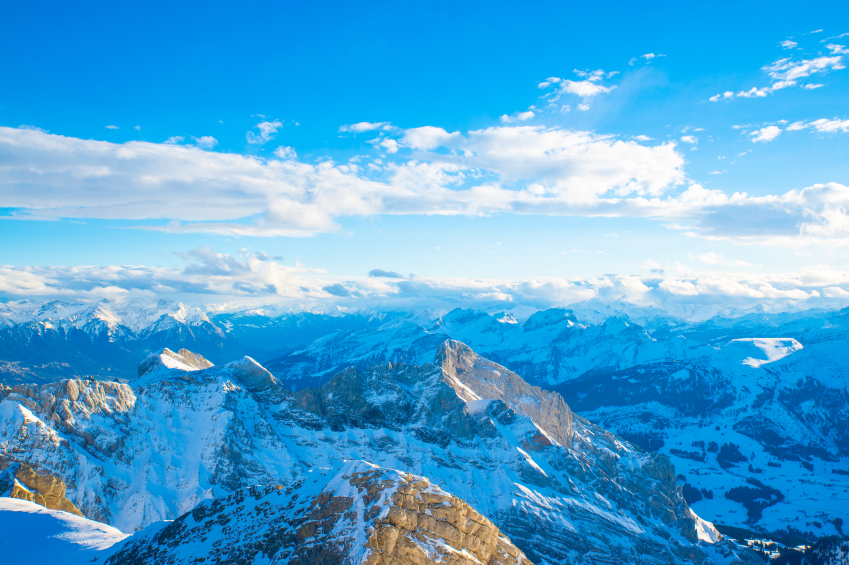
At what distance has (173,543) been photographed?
255 feet

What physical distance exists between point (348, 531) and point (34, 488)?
99209 millimetres

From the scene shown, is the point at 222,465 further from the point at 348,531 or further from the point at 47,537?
the point at 348,531

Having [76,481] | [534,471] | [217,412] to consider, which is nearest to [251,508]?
[76,481]

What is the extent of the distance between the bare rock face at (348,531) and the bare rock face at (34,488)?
4556cm

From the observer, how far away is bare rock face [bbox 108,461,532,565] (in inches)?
2389

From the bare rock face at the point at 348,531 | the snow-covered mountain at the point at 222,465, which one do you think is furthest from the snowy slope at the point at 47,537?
the snow-covered mountain at the point at 222,465

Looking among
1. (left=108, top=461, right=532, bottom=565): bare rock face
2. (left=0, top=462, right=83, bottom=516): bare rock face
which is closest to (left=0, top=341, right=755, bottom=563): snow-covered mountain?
(left=0, top=462, right=83, bottom=516): bare rock face

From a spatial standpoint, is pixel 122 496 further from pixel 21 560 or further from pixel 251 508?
pixel 251 508

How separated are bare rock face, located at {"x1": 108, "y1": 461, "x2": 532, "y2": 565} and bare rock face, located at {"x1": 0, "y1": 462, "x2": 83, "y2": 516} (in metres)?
45.6

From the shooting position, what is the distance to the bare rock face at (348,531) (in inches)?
2389

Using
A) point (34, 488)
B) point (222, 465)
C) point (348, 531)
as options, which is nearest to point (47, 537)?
point (34, 488)

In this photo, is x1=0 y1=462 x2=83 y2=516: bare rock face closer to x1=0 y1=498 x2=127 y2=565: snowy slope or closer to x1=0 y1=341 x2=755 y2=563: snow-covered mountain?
A: x1=0 y1=498 x2=127 y2=565: snowy slope

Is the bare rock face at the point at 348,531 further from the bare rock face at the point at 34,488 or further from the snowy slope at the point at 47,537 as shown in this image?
the bare rock face at the point at 34,488

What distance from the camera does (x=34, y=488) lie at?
11475cm
